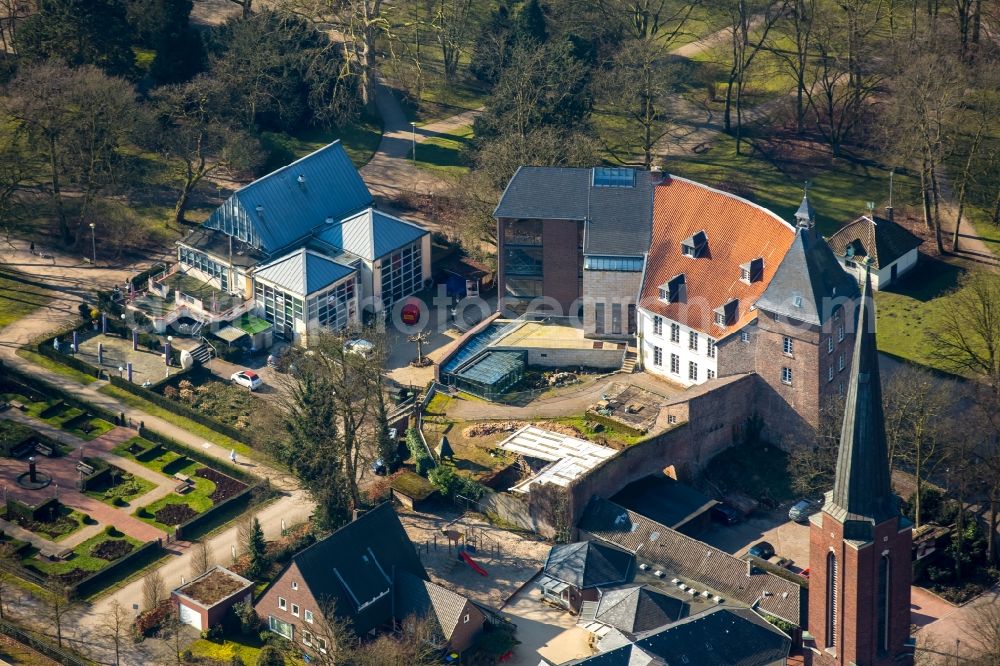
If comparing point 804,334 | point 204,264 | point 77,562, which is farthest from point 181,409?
point 804,334

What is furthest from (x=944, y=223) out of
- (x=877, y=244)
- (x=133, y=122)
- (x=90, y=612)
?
(x=90, y=612)

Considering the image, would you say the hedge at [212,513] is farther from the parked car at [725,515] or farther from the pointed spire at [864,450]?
the pointed spire at [864,450]

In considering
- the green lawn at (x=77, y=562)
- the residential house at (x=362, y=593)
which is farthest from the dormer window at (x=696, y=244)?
the green lawn at (x=77, y=562)

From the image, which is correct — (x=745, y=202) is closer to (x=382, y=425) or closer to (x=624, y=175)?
(x=624, y=175)

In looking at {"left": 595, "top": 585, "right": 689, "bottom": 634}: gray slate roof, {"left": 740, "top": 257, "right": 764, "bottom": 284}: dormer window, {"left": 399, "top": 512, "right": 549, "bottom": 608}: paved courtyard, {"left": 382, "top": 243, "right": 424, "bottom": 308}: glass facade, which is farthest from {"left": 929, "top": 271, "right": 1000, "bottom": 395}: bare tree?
{"left": 382, "top": 243, "right": 424, "bottom": 308}: glass facade

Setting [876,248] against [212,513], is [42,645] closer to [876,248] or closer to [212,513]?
[212,513]

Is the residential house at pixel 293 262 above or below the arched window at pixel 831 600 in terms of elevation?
above

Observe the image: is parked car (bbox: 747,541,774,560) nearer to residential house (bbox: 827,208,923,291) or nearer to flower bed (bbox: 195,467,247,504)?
residential house (bbox: 827,208,923,291)
